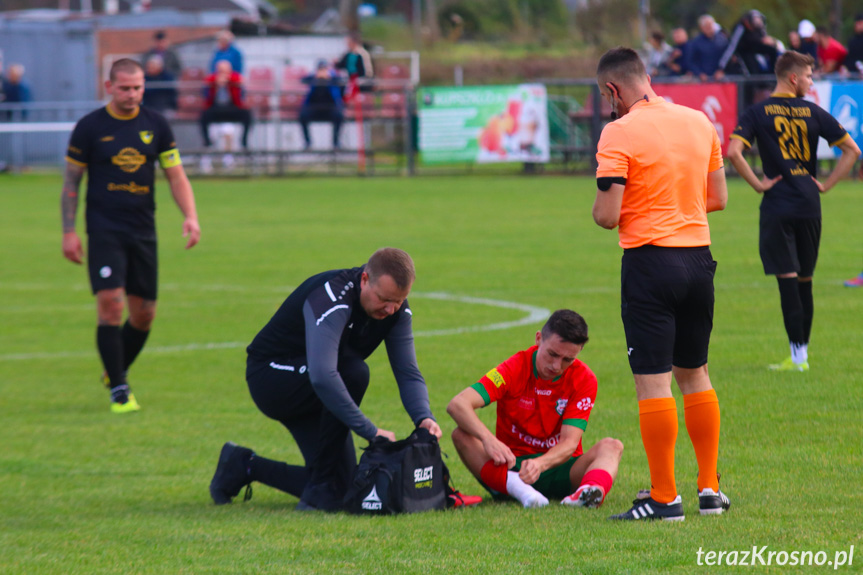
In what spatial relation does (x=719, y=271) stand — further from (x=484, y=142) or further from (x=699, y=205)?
(x=484, y=142)

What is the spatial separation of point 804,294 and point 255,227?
12275 millimetres

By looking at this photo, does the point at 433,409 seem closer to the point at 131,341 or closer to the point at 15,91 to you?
the point at 131,341

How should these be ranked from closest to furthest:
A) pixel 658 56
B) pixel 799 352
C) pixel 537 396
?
pixel 537 396 < pixel 799 352 < pixel 658 56

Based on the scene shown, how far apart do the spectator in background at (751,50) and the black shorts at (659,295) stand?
60.6 feet

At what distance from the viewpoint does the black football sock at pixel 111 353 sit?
8656mm

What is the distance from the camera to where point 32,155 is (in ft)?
103

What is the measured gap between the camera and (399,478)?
218 inches

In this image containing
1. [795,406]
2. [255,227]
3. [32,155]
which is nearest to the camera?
[795,406]

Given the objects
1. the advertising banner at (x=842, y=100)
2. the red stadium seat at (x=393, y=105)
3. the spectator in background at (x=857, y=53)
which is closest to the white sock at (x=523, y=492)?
the advertising banner at (x=842, y=100)

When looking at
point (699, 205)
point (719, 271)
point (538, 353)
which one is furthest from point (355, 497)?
point (719, 271)

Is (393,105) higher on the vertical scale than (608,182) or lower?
higher

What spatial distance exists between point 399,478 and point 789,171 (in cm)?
417

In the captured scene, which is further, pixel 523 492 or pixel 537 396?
pixel 537 396

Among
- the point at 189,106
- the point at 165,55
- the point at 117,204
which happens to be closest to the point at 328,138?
the point at 189,106
